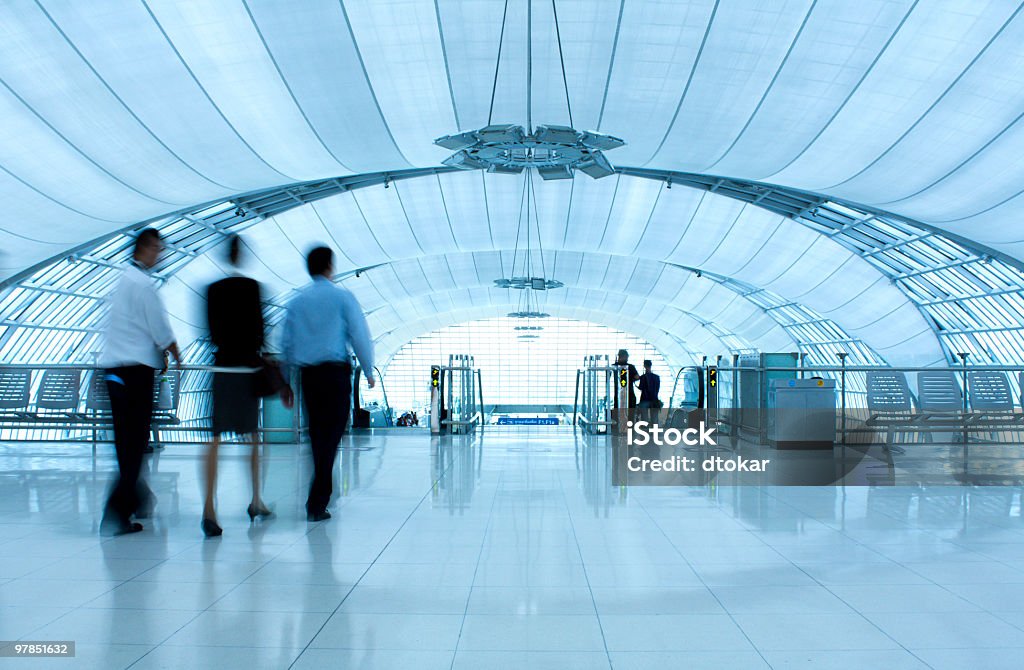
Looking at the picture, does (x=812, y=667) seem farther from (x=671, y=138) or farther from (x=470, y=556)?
(x=671, y=138)

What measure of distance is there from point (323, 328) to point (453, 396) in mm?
9313

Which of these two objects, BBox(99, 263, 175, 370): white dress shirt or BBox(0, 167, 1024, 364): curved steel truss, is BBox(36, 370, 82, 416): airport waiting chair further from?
BBox(0, 167, 1024, 364): curved steel truss

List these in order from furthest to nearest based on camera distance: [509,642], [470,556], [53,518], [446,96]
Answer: [446,96] → [53,518] → [470,556] → [509,642]

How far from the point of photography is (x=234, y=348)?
556 cm

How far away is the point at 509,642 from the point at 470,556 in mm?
1521

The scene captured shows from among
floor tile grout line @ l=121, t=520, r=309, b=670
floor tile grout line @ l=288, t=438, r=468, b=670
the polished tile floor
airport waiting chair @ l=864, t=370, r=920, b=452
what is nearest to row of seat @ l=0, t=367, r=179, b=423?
the polished tile floor

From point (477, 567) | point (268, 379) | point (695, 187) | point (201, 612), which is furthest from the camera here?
point (695, 187)

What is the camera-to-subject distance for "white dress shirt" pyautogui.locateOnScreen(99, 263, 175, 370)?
17.6 ft

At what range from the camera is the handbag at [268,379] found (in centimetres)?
566

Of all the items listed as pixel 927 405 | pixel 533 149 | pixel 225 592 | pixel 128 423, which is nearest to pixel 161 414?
pixel 128 423

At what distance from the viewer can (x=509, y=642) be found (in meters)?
3.35

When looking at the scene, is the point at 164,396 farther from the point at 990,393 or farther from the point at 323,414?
the point at 990,393

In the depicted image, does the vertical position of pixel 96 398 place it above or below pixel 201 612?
above

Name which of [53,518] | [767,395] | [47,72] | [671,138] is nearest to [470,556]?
[53,518]
